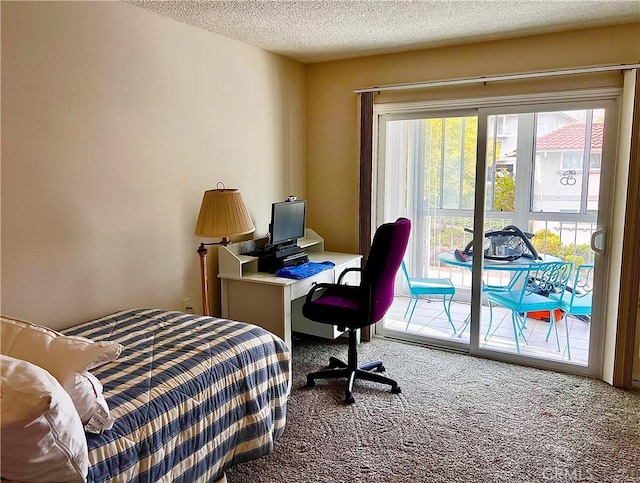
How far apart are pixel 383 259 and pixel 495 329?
1.52 metres

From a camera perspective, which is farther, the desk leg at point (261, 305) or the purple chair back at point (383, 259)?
the desk leg at point (261, 305)

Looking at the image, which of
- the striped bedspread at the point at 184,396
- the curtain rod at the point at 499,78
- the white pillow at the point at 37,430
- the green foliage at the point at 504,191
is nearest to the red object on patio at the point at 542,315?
the green foliage at the point at 504,191

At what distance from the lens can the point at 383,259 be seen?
2.98 meters

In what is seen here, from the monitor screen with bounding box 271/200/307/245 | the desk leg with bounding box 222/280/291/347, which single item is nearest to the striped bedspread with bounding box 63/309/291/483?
the desk leg with bounding box 222/280/291/347

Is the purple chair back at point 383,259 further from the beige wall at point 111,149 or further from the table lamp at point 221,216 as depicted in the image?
the beige wall at point 111,149

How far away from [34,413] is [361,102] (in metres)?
3.32

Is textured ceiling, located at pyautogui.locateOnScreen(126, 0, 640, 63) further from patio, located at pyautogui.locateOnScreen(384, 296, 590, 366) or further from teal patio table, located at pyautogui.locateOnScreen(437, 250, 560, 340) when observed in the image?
patio, located at pyautogui.locateOnScreen(384, 296, 590, 366)

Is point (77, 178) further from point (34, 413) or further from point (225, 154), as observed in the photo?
point (34, 413)

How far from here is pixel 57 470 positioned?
136 centimetres

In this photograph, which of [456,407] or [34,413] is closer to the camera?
[34,413]

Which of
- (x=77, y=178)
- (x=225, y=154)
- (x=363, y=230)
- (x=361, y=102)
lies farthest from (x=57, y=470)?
(x=361, y=102)

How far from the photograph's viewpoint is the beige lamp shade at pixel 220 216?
115 inches

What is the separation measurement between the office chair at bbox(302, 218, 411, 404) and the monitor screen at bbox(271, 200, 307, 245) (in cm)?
52

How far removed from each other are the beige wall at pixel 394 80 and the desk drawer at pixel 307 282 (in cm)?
68
